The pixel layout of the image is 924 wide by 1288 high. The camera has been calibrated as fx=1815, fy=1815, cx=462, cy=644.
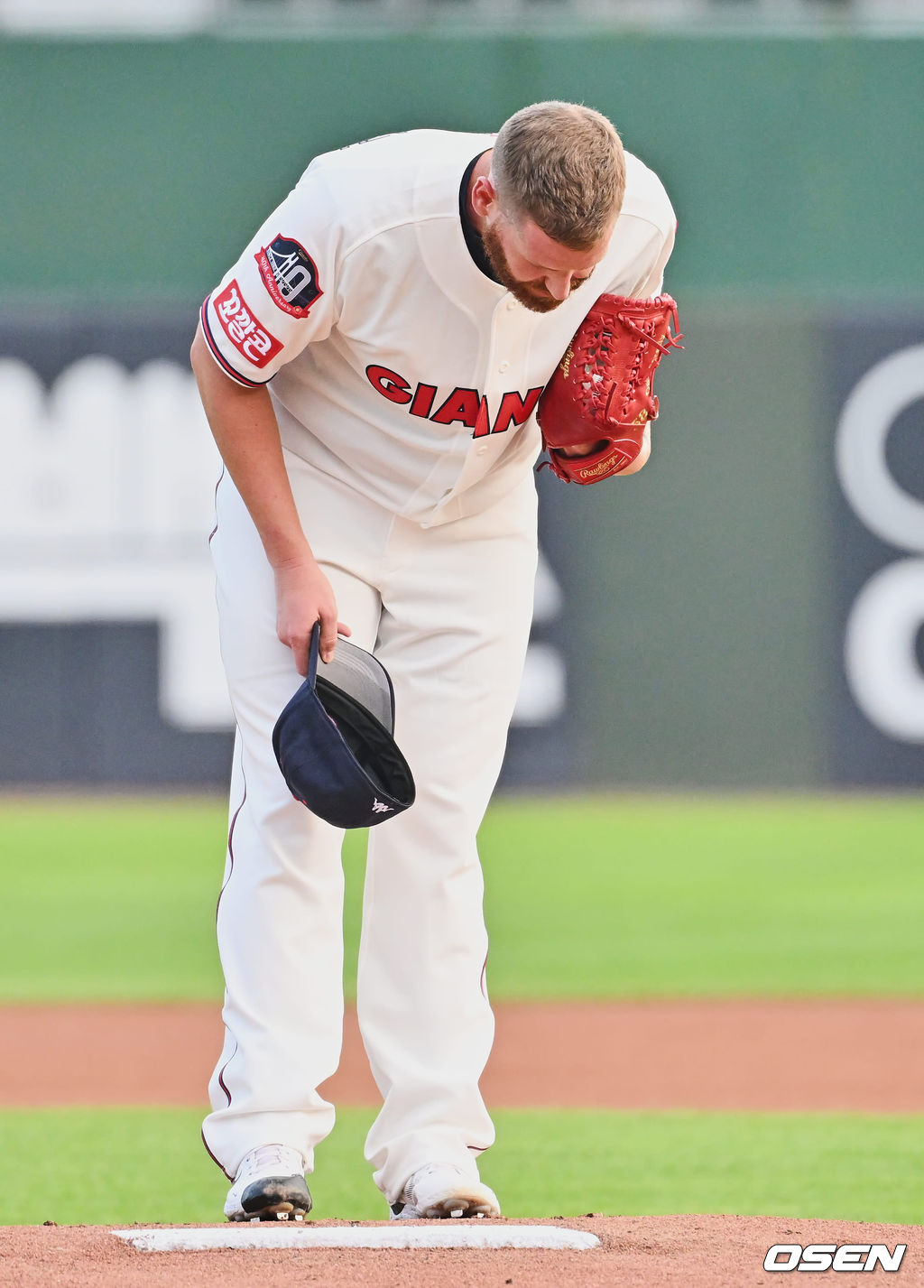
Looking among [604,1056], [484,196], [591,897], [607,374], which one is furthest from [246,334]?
[591,897]

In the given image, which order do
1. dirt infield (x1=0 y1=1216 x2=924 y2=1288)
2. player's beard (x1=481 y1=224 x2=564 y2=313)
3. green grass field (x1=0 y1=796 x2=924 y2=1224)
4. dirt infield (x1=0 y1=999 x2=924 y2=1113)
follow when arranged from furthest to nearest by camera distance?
dirt infield (x1=0 y1=999 x2=924 y2=1113) < green grass field (x1=0 y1=796 x2=924 y2=1224) < player's beard (x1=481 y1=224 x2=564 y2=313) < dirt infield (x1=0 y1=1216 x2=924 y2=1288)

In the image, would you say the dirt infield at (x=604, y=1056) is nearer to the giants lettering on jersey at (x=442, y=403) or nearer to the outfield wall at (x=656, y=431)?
the giants lettering on jersey at (x=442, y=403)

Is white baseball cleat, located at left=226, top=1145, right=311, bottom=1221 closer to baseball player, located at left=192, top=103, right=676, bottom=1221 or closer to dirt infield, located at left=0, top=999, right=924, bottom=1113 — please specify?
baseball player, located at left=192, top=103, right=676, bottom=1221

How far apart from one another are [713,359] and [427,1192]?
858 centimetres

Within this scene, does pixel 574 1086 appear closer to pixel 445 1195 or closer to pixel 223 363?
pixel 445 1195

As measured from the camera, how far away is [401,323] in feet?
8.79

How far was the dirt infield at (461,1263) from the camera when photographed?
2.22 metres

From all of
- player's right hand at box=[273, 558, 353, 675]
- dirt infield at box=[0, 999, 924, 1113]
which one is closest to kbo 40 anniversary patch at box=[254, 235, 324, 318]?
player's right hand at box=[273, 558, 353, 675]

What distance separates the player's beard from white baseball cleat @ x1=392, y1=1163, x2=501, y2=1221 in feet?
4.22

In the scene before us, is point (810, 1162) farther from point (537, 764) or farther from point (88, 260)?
point (88, 260)

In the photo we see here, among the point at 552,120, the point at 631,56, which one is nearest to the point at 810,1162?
the point at 552,120

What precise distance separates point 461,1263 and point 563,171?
1.41m

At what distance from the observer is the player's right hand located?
8.77ft

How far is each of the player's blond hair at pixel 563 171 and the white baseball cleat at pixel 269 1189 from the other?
4.48 feet
